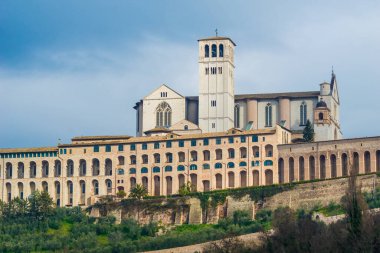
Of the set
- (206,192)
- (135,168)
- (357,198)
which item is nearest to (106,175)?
(135,168)

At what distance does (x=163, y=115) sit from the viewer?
143 metres

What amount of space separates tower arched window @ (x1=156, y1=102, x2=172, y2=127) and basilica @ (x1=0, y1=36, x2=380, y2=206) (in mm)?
98

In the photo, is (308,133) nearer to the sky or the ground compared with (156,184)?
nearer to the sky

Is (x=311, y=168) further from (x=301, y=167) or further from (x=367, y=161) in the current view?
(x=367, y=161)

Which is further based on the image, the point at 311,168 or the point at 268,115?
the point at 268,115

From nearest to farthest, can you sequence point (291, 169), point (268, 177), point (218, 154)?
point (268, 177), point (291, 169), point (218, 154)

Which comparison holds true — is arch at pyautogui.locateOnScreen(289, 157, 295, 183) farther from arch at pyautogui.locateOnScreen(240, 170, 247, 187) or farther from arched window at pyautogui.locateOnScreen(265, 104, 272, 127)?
arched window at pyautogui.locateOnScreen(265, 104, 272, 127)

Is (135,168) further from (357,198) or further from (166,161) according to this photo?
(357,198)

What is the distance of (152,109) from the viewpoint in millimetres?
143125

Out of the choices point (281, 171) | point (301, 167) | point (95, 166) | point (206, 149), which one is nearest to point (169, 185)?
point (206, 149)

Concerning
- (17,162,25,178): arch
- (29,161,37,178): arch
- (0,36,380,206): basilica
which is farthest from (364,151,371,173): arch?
(17,162,25,178): arch

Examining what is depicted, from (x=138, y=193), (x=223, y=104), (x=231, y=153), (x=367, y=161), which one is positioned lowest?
(x=138, y=193)

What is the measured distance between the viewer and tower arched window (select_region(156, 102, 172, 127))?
143 metres

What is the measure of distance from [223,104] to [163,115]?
6127mm
